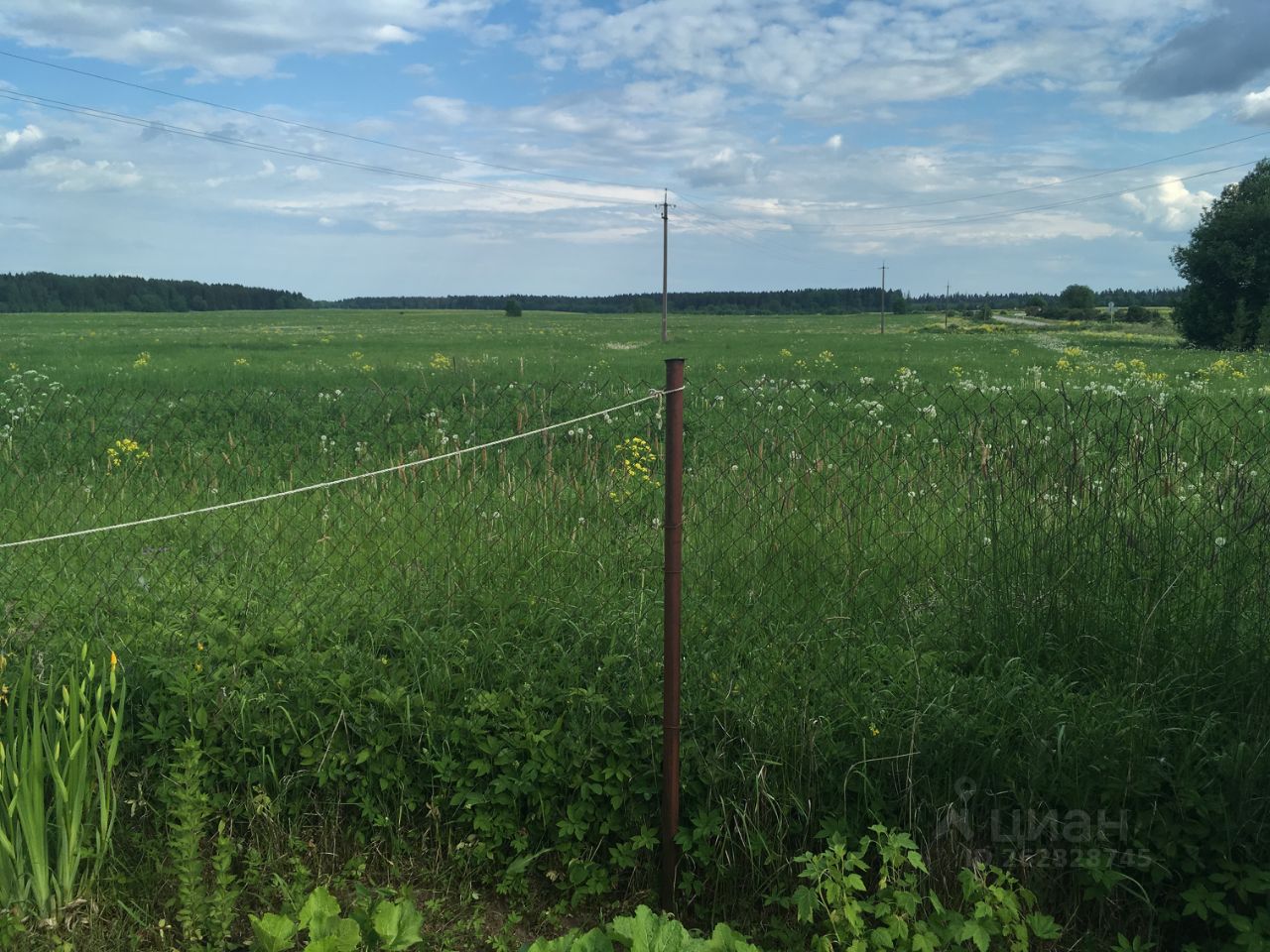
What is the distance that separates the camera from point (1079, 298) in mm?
89875

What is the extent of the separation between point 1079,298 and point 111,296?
327ft

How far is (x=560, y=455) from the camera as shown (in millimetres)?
9234

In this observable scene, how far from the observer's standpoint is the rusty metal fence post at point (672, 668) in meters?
2.89

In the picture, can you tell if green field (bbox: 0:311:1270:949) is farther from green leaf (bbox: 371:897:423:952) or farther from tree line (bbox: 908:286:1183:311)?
tree line (bbox: 908:286:1183:311)

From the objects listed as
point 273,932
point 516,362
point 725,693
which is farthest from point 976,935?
point 516,362

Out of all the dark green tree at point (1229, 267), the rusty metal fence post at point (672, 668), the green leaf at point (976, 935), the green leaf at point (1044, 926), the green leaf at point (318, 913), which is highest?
the dark green tree at point (1229, 267)

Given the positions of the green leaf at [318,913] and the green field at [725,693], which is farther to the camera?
the green field at [725,693]

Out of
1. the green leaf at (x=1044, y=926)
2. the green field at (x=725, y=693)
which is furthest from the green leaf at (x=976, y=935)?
the green field at (x=725, y=693)

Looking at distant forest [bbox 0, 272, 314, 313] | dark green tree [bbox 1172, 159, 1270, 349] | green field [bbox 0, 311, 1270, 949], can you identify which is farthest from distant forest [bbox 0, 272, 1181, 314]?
green field [bbox 0, 311, 1270, 949]

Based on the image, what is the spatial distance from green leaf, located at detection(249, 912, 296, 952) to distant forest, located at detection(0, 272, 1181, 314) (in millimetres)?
99012

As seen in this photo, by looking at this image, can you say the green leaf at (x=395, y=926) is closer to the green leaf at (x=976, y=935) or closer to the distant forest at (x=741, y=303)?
the green leaf at (x=976, y=935)

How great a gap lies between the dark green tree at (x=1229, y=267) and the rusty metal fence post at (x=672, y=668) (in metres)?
42.3

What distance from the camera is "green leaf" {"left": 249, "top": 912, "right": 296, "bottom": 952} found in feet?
7.84

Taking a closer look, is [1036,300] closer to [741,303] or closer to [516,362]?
[741,303]
